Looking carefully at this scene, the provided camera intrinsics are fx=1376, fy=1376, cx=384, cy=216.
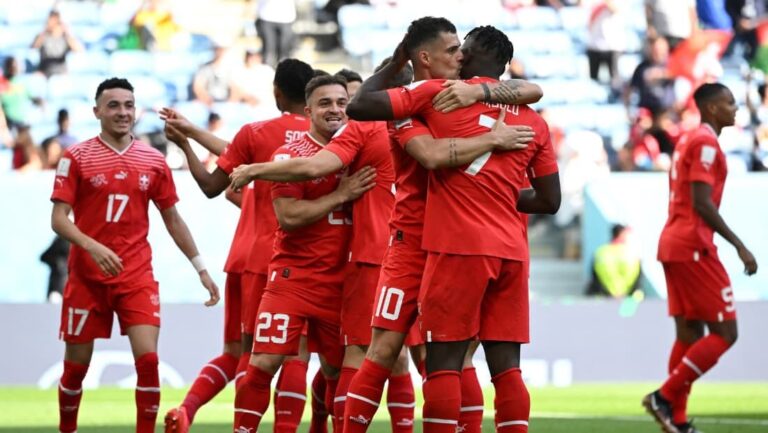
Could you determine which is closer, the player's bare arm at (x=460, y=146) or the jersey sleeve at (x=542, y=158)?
the player's bare arm at (x=460, y=146)

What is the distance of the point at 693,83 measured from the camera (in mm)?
21156

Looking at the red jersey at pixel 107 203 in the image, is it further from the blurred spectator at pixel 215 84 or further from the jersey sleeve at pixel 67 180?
the blurred spectator at pixel 215 84

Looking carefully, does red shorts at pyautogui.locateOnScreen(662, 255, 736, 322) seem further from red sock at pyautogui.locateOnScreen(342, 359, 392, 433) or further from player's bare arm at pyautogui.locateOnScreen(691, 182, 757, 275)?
red sock at pyautogui.locateOnScreen(342, 359, 392, 433)

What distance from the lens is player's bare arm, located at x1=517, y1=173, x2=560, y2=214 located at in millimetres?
6633

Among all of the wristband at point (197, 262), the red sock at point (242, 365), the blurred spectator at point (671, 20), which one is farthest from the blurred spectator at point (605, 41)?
the red sock at point (242, 365)

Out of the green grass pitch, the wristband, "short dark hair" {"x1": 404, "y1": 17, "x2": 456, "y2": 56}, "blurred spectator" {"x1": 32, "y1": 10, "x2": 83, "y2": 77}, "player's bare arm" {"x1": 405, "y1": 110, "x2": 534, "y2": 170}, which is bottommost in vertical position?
the green grass pitch

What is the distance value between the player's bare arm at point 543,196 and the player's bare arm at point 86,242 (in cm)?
267

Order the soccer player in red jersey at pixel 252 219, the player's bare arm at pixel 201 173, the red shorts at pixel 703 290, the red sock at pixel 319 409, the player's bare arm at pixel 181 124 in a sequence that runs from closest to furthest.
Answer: the soccer player in red jersey at pixel 252 219 → the player's bare arm at pixel 201 173 → the player's bare arm at pixel 181 124 → the red sock at pixel 319 409 → the red shorts at pixel 703 290

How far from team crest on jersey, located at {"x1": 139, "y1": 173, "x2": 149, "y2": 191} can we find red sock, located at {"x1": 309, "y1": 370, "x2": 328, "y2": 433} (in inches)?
63.5

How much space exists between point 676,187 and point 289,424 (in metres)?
4.30

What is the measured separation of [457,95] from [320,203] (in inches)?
51.5

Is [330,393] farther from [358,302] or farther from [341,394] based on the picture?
[358,302]

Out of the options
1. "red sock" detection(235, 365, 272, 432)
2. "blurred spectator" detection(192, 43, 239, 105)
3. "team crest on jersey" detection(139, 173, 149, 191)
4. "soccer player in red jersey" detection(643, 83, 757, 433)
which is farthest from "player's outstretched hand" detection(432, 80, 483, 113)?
"blurred spectator" detection(192, 43, 239, 105)

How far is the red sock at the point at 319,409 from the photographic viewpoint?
28.5 feet
